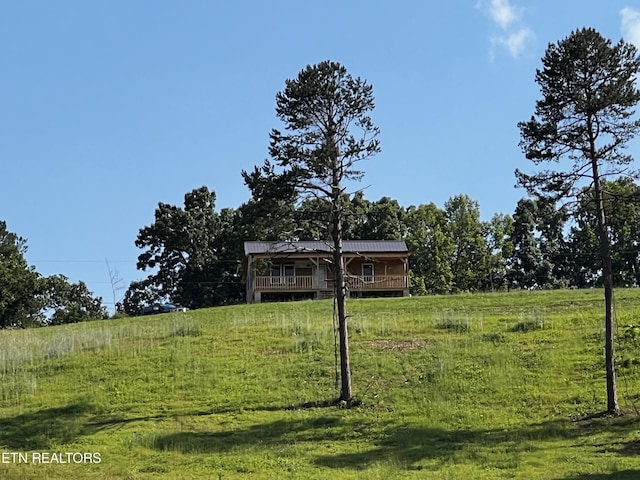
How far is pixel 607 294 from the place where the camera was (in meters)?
19.2

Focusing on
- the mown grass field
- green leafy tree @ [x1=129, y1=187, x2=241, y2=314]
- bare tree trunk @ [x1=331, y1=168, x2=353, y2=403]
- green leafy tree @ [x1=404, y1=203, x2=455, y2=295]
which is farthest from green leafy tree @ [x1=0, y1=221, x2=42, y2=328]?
bare tree trunk @ [x1=331, y1=168, x2=353, y2=403]

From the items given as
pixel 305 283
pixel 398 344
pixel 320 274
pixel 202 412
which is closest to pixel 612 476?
pixel 202 412

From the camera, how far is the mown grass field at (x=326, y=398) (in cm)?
1534

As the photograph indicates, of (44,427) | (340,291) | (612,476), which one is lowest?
(612,476)

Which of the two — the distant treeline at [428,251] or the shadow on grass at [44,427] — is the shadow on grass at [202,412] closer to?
the shadow on grass at [44,427]

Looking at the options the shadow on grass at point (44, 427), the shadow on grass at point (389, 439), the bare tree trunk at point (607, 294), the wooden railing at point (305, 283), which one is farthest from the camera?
the wooden railing at point (305, 283)

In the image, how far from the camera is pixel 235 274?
6825cm

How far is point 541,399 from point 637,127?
734 centimetres

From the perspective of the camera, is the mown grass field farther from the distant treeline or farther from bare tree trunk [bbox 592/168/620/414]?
the distant treeline

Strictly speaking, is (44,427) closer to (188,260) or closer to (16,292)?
(16,292)

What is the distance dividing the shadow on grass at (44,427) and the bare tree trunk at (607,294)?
498 inches

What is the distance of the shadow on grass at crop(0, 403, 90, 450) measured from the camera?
17.9 meters

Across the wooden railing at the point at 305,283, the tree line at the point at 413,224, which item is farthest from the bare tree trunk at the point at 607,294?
the wooden railing at the point at 305,283

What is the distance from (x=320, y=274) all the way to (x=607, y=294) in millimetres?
29762
